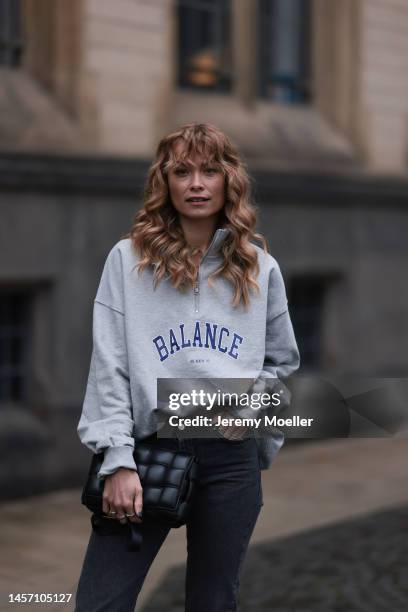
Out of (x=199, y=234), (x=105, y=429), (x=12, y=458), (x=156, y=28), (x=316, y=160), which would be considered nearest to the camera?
(x=105, y=429)

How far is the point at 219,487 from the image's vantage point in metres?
3.22

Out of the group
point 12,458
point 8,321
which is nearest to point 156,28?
point 8,321

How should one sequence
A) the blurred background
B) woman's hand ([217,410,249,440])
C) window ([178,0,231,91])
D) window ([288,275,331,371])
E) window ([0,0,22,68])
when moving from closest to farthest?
woman's hand ([217,410,249,440])
the blurred background
window ([0,0,22,68])
window ([178,0,231,91])
window ([288,275,331,371])

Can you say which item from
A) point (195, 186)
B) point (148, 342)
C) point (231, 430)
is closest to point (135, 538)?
point (231, 430)

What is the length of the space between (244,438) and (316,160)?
318 inches

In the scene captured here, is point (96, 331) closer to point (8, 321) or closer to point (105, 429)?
point (105, 429)

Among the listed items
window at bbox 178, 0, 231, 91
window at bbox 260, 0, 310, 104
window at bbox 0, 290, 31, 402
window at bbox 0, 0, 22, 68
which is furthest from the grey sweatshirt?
window at bbox 260, 0, 310, 104

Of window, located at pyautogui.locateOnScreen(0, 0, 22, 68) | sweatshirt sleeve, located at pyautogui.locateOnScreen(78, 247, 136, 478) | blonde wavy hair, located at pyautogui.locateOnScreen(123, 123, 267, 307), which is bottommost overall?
sweatshirt sleeve, located at pyautogui.locateOnScreen(78, 247, 136, 478)

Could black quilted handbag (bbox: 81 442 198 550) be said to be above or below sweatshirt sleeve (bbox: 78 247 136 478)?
below

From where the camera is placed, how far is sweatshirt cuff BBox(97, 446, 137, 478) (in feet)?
9.96

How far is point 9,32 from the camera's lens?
28.8ft

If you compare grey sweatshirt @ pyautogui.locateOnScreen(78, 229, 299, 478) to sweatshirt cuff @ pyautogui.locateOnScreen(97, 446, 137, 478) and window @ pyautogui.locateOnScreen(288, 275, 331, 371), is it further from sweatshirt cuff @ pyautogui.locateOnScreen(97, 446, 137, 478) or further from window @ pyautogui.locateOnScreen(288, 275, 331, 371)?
window @ pyautogui.locateOnScreen(288, 275, 331, 371)

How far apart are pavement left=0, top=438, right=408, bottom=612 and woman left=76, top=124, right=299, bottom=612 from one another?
2082 millimetres

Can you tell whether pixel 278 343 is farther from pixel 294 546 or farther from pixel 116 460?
pixel 294 546
